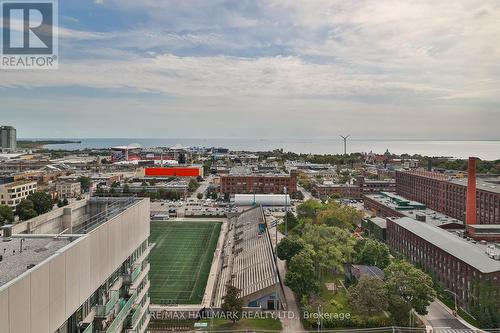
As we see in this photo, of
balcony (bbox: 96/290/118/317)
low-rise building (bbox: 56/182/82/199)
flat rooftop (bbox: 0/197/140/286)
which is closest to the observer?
flat rooftop (bbox: 0/197/140/286)

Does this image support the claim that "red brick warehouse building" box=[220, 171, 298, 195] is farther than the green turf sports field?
Yes

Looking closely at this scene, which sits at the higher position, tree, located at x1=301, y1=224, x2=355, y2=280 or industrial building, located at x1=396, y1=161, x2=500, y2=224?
industrial building, located at x1=396, y1=161, x2=500, y2=224

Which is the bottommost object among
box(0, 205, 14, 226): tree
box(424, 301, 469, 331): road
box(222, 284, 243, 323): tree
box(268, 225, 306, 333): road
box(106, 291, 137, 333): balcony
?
box(268, 225, 306, 333): road

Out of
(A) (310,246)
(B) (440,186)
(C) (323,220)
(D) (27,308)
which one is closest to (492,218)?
(B) (440,186)

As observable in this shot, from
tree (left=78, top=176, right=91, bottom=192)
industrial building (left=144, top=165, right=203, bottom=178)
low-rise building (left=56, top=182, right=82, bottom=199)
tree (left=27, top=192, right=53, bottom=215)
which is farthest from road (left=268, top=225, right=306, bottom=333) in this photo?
industrial building (left=144, top=165, right=203, bottom=178)

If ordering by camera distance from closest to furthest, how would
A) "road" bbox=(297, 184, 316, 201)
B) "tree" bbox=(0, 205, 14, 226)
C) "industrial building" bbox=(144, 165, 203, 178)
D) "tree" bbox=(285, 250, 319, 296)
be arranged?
1. "tree" bbox=(285, 250, 319, 296)
2. "tree" bbox=(0, 205, 14, 226)
3. "road" bbox=(297, 184, 316, 201)
4. "industrial building" bbox=(144, 165, 203, 178)

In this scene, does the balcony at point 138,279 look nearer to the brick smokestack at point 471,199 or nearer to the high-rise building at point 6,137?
the brick smokestack at point 471,199

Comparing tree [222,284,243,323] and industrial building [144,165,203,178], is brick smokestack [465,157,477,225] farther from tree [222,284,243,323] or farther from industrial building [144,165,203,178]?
industrial building [144,165,203,178]

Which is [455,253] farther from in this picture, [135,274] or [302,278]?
[135,274]
